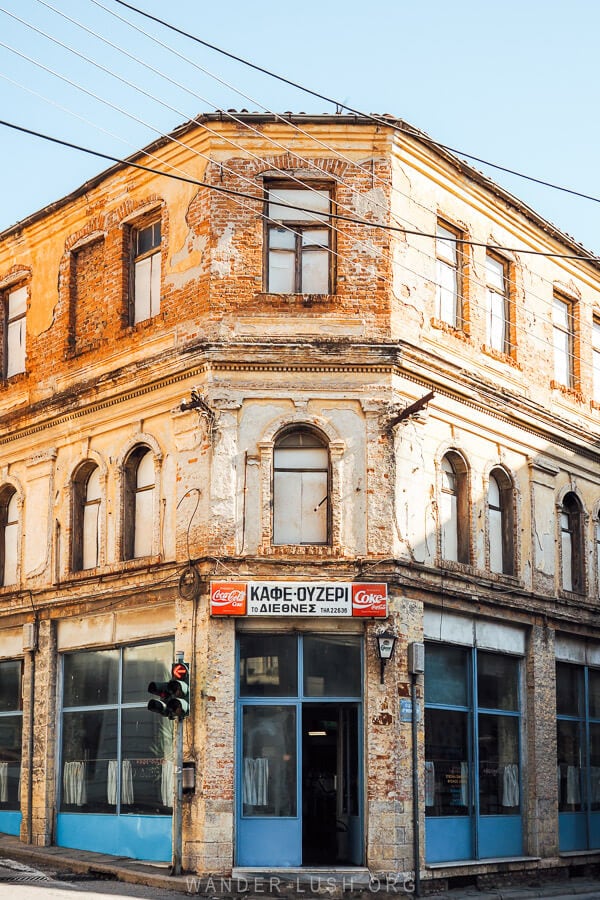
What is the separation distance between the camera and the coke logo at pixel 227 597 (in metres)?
18.0

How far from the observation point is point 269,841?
1758cm

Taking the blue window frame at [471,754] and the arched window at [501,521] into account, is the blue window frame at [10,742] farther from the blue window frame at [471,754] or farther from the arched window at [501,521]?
the arched window at [501,521]

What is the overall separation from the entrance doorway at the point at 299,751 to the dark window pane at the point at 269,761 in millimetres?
14

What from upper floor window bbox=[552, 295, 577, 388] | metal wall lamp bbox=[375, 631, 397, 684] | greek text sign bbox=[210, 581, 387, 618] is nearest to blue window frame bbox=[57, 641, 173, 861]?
greek text sign bbox=[210, 581, 387, 618]

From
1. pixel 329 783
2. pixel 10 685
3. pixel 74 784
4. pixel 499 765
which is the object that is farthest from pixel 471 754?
pixel 10 685

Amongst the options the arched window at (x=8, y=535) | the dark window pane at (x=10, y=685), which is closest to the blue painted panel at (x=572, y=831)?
the dark window pane at (x=10, y=685)

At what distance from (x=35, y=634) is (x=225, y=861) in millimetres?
6283

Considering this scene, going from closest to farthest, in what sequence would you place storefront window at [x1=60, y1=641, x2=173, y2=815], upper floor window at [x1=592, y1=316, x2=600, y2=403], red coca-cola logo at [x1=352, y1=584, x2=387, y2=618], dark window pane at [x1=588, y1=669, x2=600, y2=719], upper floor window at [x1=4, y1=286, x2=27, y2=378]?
red coca-cola logo at [x1=352, y1=584, x2=387, y2=618] < storefront window at [x1=60, y1=641, x2=173, y2=815] < dark window pane at [x1=588, y1=669, x2=600, y2=719] < upper floor window at [x1=4, y1=286, x2=27, y2=378] < upper floor window at [x1=592, y1=316, x2=600, y2=403]

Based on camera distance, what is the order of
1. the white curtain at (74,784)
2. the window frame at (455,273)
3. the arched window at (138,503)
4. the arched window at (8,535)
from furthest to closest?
the arched window at (8,535), the window frame at (455,273), the white curtain at (74,784), the arched window at (138,503)

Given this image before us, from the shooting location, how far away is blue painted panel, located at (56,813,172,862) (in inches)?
730

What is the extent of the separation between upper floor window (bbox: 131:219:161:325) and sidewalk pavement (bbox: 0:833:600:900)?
8622 millimetres

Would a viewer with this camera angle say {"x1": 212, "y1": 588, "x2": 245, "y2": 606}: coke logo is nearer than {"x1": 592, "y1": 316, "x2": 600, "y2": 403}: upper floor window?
Yes

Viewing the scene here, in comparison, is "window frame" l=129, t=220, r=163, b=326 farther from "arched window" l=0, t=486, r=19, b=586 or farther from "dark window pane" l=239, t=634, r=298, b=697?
"dark window pane" l=239, t=634, r=298, b=697
